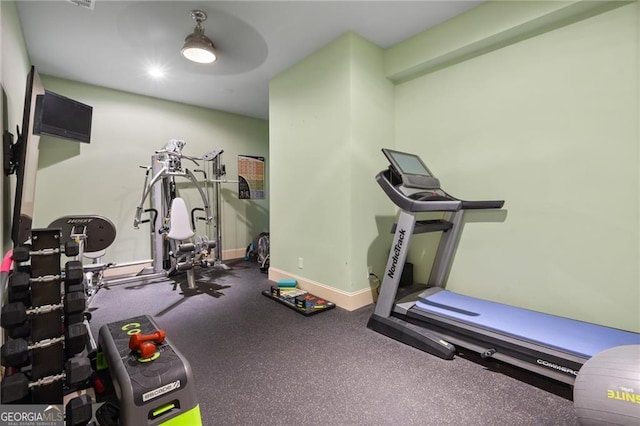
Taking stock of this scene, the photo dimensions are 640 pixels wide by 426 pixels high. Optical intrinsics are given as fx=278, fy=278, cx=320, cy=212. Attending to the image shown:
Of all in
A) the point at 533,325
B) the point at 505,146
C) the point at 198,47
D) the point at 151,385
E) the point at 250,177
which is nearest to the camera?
the point at 151,385

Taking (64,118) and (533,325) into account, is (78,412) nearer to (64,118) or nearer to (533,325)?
(533,325)

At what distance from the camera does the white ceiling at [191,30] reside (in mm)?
2424

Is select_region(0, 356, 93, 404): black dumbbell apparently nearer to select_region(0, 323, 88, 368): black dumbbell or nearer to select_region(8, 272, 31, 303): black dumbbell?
select_region(0, 323, 88, 368): black dumbbell

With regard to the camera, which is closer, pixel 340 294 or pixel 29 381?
pixel 29 381

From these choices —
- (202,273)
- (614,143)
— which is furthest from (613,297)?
(202,273)

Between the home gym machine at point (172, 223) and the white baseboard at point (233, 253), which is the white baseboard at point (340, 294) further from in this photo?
the white baseboard at point (233, 253)

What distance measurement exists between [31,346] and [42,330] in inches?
2.4

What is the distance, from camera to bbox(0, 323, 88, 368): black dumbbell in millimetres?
994

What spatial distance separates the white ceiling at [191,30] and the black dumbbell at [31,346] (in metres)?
2.58

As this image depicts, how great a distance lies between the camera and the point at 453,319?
79.9 inches

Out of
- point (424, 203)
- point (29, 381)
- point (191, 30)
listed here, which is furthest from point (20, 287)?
point (191, 30)

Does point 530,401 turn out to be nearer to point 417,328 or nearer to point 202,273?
point 417,328

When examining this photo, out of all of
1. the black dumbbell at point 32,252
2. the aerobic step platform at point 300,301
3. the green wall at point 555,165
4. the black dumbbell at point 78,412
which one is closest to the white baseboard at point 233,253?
the aerobic step platform at point 300,301

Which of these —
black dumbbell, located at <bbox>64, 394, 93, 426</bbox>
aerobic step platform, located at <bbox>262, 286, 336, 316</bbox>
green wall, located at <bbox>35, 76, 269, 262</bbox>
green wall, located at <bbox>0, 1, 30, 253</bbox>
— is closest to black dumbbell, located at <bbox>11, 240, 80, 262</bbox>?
black dumbbell, located at <bbox>64, 394, 93, 426</bbox>
